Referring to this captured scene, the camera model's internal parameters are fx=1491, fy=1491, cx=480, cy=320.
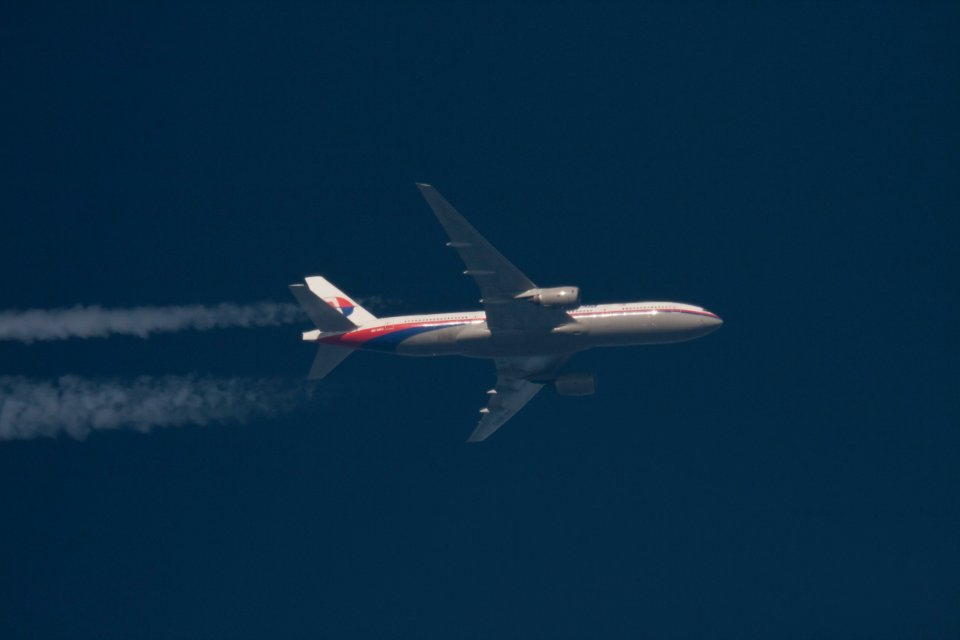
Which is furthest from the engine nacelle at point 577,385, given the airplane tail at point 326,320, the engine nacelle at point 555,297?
the airplane tail at point 326,320

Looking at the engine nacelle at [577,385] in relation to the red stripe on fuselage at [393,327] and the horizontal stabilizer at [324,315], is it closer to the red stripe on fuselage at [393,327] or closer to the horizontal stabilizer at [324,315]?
the red stripe on fuselage at [393,327]

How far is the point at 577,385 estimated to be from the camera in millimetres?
85750

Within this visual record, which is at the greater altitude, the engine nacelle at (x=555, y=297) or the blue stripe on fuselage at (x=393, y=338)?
the engine nacelle at (x=555, y=297)

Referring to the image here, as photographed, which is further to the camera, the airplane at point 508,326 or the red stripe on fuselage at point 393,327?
the red stripe on fuselage at point 393,327

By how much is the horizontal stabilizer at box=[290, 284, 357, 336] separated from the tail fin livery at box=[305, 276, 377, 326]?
538 millimetres

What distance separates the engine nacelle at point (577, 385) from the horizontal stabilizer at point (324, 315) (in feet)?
41.9

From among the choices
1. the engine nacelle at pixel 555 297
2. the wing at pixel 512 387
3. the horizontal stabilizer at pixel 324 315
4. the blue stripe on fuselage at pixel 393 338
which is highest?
the engine nacelle at pixel 555 297

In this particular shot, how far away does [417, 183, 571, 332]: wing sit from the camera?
7694 cm

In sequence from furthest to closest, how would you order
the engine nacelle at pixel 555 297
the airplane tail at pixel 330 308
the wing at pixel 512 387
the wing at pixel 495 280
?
the wing at pixel 512 387 → the airplane tail at pixel 330 308 → the engine nacelle at pixel 555 297 → the wing at pixel 495 280

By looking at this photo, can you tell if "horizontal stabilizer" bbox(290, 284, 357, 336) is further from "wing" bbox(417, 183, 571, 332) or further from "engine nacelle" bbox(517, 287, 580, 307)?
"engine nacelle" bbox(517, 287, 580, 307)

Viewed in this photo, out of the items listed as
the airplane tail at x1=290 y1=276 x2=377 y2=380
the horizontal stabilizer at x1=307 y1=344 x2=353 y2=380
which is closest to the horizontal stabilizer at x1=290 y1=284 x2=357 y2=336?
the airplane tail at x1=290 y1=276 x2=377 y2=380

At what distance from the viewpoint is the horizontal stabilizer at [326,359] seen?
8231 cm

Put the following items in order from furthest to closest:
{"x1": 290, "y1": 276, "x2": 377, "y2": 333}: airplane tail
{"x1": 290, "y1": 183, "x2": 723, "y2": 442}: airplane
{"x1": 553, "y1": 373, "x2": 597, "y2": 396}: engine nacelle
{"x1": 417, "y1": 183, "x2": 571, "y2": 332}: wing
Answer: {"x1": 553, "y1": 373, "x2": 597, "y2": 396}: engine nacelle
{"x1": 290, "y1": 276, "x2": 377, "y2": 333}: airplane tail
{"x1": 290, "y1": 183, "x2": 723, "y2": 442}: airplane
{"x1": 417, "y1": 183, "x2": 571, "y2": 332}: wing

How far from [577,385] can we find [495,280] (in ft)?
32.3
